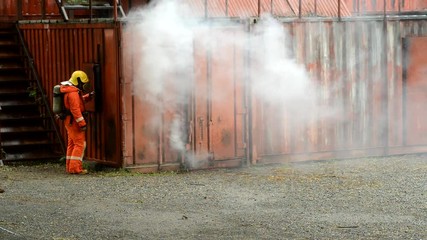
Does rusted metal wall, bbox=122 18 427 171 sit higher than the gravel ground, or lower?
higher

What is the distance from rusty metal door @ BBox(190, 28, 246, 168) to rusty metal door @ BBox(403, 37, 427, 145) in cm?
344

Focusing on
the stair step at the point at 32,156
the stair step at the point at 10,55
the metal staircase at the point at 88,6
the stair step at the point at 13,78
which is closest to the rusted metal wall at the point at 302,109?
the stair step at the point at 32,156

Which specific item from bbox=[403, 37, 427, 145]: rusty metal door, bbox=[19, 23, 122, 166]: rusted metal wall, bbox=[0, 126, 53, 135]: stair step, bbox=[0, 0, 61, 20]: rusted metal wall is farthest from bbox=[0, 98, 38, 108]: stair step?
bbox=[403, 37, 427, 145]: rusty metal door

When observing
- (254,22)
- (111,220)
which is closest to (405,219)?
(111,220)

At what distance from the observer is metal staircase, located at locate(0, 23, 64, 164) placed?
18219 millimetres

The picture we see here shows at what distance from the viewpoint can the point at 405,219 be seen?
39.2 feet

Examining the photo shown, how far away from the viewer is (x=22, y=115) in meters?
18.9

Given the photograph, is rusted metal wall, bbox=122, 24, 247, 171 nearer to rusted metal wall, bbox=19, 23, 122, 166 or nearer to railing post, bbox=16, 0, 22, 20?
rusted metal wall, bbox=19, 23, 122, 166

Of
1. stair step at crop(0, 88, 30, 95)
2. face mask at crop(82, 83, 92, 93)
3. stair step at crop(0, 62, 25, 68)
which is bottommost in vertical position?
stair step at crop(0, 88, 30, 95)

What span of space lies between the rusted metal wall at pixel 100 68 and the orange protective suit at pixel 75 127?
1.08ft

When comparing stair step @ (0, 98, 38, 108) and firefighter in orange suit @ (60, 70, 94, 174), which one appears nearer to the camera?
firefighter in orange suit @ (60, 70, 94, 174)

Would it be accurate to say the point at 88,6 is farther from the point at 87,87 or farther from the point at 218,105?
the point at 218,105

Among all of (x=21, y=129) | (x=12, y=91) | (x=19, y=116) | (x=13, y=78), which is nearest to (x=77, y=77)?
(x=21, y=129)

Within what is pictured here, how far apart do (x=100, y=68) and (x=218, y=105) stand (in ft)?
6.75
